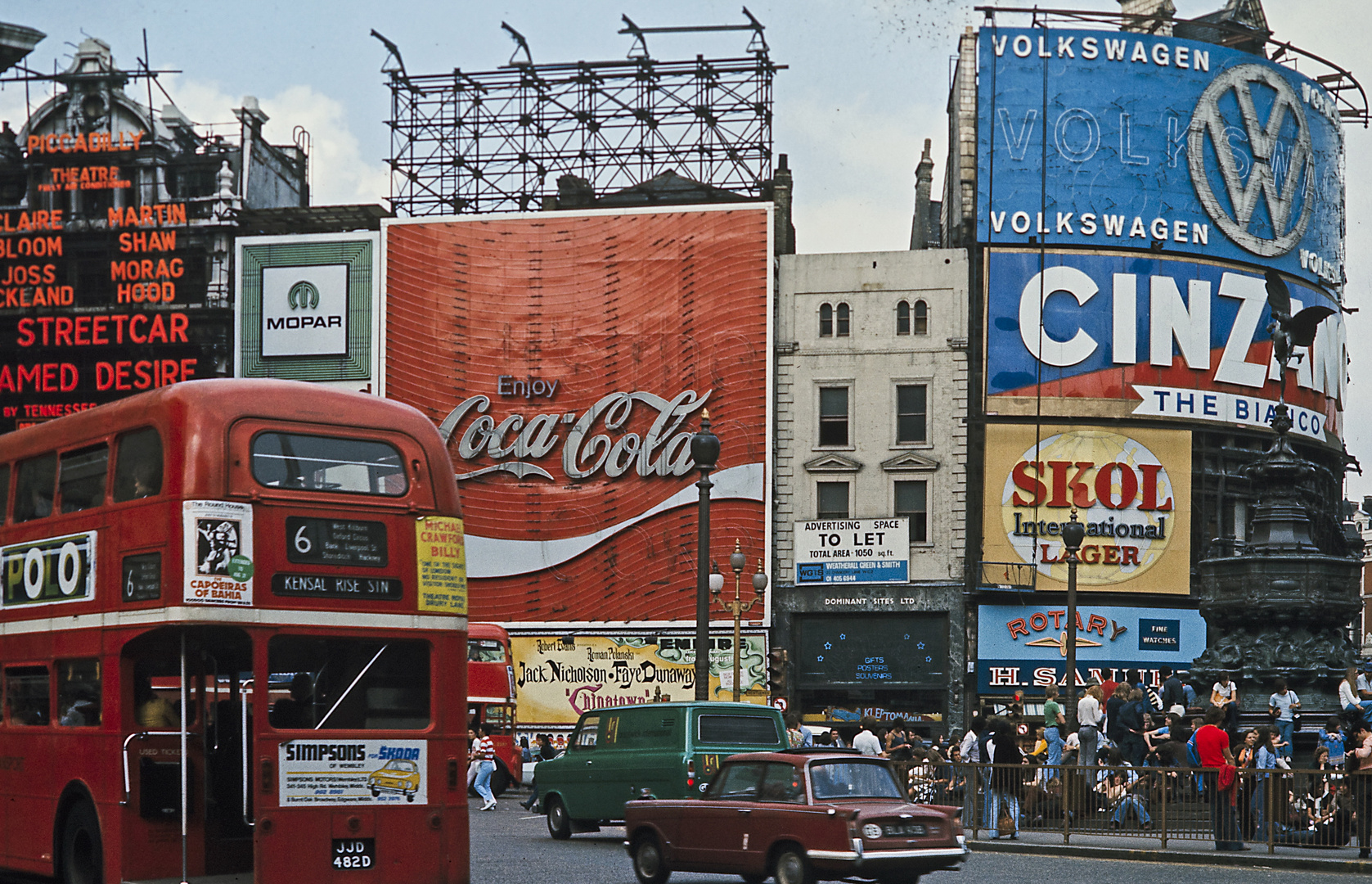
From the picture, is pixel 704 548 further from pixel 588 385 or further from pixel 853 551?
pixel 588 385

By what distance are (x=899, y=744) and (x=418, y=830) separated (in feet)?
49.9

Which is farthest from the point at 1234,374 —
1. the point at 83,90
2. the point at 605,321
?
the point at 83,90

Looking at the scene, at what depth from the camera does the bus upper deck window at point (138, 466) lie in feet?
45.1

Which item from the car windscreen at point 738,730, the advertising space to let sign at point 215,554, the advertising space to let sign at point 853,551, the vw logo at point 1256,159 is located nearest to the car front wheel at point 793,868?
the advertising space to let sign at point 215,554

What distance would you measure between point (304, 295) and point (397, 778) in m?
40.5

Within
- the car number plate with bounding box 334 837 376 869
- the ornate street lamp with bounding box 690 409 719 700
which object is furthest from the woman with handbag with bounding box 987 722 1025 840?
the car number plate with bounding box 334 837 376 869

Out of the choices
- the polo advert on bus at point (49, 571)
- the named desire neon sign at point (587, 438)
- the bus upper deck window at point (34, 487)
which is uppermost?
the named desire neon sign at point (587, 438)

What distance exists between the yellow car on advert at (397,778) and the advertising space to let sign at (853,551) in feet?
116

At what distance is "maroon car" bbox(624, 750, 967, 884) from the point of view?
605 inches

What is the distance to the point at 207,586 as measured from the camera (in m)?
13.1

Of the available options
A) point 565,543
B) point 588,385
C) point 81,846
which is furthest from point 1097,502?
point 81,846

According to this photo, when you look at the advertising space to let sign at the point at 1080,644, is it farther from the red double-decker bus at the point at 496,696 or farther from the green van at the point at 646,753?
the green van at the point at 646,753

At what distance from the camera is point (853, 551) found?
161ft

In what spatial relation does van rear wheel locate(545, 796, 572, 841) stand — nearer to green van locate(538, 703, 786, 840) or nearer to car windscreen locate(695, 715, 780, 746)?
green van locate(538, 703, 786, 840)
